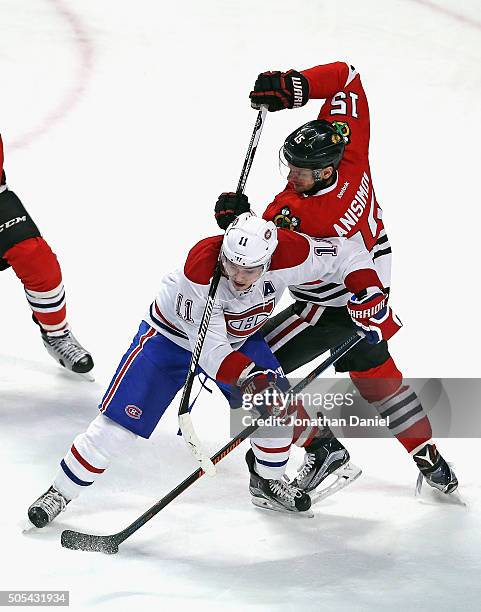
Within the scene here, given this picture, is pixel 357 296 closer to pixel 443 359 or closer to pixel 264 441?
pixel 264 441

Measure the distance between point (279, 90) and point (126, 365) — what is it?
982mm

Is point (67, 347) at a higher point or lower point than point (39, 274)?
lower

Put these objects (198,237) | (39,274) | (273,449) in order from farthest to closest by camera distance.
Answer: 1. (198,237)
2. (39,274)
3. (273,449)

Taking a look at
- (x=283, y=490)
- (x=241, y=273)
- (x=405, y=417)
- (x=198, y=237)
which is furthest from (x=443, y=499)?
(x=198, y=237)

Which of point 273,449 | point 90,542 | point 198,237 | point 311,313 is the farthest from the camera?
point 198,237

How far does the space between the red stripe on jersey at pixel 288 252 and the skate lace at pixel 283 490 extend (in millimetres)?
673

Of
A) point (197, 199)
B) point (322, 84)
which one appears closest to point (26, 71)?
point (197, 199)

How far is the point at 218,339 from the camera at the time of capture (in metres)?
3.26

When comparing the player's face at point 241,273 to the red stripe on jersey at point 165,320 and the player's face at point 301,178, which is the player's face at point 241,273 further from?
the player's face at point 301,178

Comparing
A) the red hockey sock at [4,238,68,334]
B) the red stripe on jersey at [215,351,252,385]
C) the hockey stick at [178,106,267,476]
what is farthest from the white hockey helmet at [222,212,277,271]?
the red hockey sock at [4,238,68,334]

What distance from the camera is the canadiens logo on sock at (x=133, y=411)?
132 inches

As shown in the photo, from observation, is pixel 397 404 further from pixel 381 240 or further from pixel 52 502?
pixel 52 502

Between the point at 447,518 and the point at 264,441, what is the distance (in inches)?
24.2

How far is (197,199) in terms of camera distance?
17.3 ft
